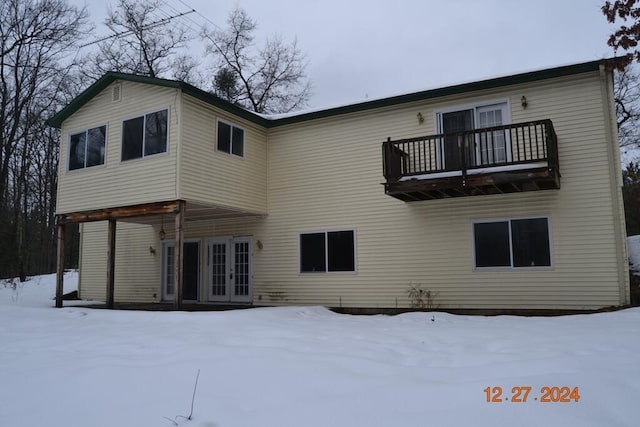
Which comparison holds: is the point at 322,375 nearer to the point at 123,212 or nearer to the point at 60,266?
the point at 123,212

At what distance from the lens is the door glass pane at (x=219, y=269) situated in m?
14.2

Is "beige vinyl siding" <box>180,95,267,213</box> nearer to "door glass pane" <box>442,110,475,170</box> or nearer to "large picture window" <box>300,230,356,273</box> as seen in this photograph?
"large picture window" <box>300,230,356,273</box>

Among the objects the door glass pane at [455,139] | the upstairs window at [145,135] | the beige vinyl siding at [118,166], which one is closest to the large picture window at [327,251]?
the door glass pane at [455,139]

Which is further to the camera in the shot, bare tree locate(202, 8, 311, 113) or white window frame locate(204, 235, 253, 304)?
bare tree locate(202, 8, 311, 113)

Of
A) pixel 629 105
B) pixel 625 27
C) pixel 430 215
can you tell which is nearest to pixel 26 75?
pixel 430 215

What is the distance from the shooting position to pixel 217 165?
39.1 ft

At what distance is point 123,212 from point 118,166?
1152mm

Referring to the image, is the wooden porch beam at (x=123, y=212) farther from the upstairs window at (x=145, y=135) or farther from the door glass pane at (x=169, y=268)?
the door glass pane at (x=169, y=268)

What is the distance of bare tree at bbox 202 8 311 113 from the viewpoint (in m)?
28.4

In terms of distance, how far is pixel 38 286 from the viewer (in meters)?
18.9

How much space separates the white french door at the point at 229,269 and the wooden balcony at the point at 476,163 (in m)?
5.10

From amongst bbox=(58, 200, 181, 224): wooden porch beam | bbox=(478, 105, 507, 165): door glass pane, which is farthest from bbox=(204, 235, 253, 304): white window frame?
bbox=(478, 105, 507, 165): door glass pane

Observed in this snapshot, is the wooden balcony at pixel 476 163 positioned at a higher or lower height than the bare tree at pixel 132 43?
lower

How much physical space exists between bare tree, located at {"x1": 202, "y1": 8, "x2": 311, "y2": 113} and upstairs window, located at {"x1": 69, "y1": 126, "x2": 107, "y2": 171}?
51.9 feet
